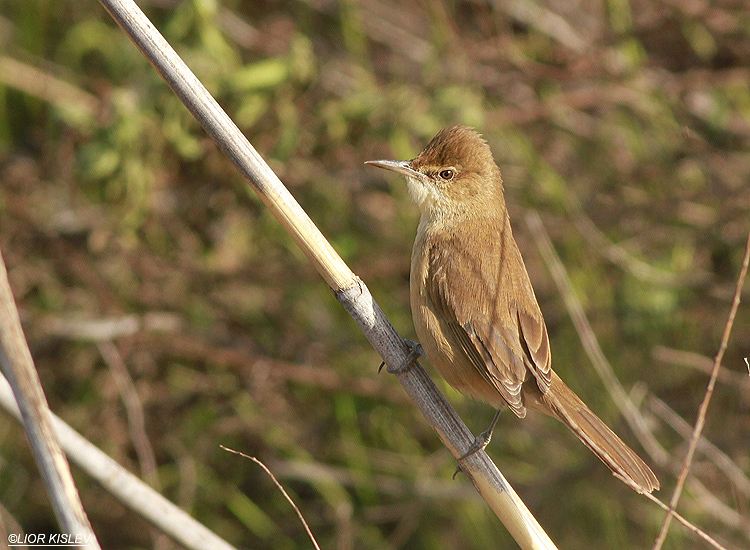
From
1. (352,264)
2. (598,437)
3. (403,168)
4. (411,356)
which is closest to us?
(411,356)

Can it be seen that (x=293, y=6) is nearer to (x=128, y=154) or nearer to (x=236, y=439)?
→ (x=128, y=154)

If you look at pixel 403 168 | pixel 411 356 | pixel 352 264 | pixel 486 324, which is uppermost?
pixel 403 168

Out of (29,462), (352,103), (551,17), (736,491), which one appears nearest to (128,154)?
(352,103)

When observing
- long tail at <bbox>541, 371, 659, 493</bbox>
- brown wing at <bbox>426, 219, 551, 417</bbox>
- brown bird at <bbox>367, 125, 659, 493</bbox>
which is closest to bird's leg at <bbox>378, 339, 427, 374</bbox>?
brown bird at <bbox>367, 125, 659, 493</bbox>

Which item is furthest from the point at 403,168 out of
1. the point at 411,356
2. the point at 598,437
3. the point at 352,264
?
the point at 352,264

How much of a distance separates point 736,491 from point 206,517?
2.99 m

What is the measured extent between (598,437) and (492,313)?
1.94 feet

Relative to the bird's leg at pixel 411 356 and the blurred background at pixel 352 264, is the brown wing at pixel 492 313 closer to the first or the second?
the bird's leg at pixel 411 356

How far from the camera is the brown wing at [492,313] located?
288 centimetres

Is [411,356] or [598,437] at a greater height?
[411,356]

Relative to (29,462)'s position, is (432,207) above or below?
above

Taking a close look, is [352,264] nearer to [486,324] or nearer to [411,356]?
[486,324]

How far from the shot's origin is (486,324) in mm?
2955

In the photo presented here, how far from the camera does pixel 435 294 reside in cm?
302
